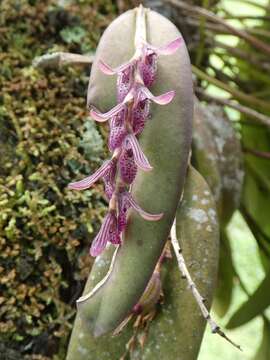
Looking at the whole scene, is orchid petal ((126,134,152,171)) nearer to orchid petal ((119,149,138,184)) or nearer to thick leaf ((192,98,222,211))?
orchid petal ((119,149,138,184))

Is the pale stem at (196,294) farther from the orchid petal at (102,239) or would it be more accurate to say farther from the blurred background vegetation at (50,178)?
the blurred background vegetation at (50,178)

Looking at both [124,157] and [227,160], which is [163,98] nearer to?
[124,157]

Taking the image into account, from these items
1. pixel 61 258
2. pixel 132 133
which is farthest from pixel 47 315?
pixel 132 133

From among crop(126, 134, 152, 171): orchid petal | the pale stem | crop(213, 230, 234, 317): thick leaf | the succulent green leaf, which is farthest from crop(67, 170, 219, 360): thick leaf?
crop(213, 230, 234, 317): thick leaf

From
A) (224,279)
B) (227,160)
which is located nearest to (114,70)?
(227,160)

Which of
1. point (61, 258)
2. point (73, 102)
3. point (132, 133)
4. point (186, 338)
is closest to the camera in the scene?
point (132, 133)

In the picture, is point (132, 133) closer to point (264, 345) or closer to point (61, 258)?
point (61, 258)
